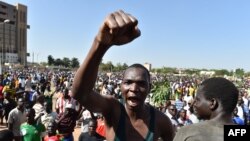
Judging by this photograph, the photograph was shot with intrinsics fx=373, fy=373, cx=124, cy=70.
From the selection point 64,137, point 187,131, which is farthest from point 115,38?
point 64,137

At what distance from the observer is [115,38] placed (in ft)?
5.32

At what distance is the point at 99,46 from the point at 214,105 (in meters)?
0.62

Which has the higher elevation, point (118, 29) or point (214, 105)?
point (118, 29)

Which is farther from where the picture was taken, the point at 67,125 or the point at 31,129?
the point at 67,125

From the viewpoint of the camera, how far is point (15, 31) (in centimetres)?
9506

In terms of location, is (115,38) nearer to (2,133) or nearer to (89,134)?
(2,133)

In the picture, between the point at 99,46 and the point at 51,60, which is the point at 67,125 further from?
the point at 51,60

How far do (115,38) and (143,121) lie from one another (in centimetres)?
93

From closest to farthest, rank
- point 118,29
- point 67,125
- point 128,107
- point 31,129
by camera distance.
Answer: point 118,29, point 128,107, point 31,129, point 67,125

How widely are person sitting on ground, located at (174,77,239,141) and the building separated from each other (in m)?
91.0

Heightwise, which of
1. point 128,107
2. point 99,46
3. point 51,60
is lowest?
point 128,107

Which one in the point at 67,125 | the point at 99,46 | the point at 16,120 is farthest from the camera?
the point at 16,120

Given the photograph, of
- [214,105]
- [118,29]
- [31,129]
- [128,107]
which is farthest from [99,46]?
[31,129]

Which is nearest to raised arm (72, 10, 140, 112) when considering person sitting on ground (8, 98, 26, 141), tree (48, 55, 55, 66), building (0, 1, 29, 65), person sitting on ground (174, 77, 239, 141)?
person sitting on ground (174, 77, 239, 141)
